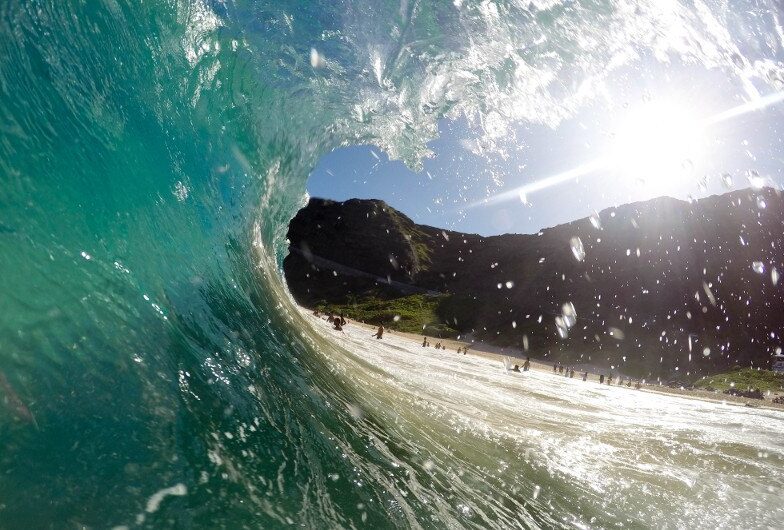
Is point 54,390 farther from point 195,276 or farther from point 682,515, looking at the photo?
point 682,515

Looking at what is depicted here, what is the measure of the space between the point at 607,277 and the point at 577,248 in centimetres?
1063

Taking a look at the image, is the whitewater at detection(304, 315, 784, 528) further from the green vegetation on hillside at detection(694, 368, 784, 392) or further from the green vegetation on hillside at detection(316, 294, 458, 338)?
the green vegetation on hillside at detection(316, 294, 458, 338)

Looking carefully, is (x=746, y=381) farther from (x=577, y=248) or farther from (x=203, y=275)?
(x=203, y=275)

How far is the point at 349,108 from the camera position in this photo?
9.04 metres

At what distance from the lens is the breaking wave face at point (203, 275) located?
2574 millimetres

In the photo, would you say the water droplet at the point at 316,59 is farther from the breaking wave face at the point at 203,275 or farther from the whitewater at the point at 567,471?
the whitewater at the point at 567,471

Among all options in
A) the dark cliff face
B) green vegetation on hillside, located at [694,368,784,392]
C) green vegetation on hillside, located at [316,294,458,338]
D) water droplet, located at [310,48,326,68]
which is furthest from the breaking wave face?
green vegetation on hillside, located at [316,294,458,338]

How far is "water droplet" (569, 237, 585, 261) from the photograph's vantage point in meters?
89.6

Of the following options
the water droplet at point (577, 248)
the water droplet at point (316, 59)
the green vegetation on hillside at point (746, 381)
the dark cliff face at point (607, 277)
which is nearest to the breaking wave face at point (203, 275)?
the water droplet at point (316, 59)

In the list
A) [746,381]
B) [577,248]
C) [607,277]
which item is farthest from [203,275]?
[577,248]

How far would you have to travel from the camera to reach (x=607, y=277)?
82.1 meters

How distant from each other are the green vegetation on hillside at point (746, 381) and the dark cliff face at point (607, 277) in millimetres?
5271

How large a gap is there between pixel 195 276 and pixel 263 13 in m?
3.59

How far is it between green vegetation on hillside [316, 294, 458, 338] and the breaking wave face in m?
57.7
